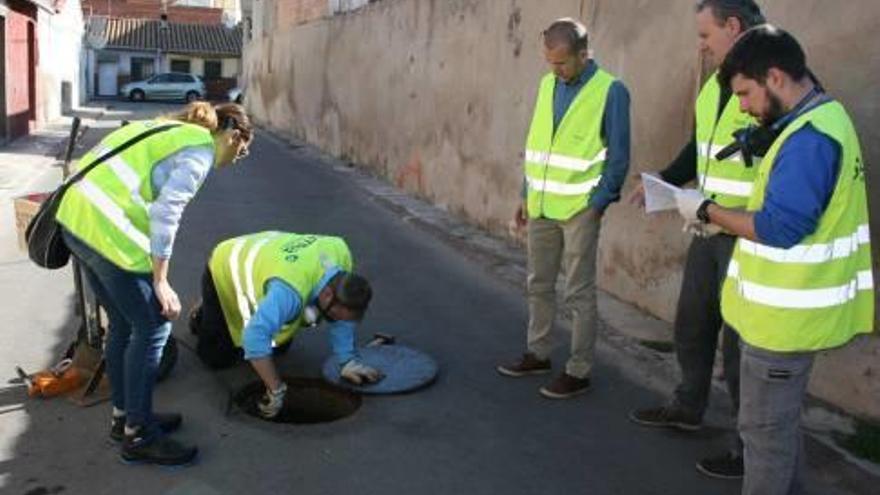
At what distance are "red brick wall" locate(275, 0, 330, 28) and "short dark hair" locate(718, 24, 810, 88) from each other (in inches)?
713

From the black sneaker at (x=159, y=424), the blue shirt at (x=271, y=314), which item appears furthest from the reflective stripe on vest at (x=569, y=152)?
the black sneaker at (x=159, y=424)

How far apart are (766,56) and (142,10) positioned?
58234 millimetres

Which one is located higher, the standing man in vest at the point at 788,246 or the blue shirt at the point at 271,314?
the standing man in vest at the point at 788,246

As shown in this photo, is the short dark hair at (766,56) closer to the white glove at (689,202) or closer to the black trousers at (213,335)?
the white glove at (689,202)


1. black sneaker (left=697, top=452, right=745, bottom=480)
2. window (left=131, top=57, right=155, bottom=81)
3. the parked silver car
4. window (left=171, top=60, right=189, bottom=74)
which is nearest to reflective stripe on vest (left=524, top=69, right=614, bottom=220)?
black sneaker (left=697, top=452, right=745, bottom=480)

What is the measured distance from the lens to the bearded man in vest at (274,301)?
14.0 feet

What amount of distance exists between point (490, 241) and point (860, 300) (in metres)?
6.21

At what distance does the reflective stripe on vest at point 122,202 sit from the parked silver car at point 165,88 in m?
41.5

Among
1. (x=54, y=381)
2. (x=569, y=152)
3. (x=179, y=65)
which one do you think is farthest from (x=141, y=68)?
(x=569, y=152)

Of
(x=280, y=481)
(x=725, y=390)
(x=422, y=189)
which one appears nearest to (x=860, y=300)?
(x=725, y=390)

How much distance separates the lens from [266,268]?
4547 millimetres

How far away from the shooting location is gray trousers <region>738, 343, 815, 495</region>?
3.04 metres

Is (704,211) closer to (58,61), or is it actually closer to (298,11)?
(298,11)

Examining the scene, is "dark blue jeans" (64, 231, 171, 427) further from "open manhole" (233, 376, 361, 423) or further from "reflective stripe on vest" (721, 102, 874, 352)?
"reflective stripe on vest" (721, 102, 874, 352)
